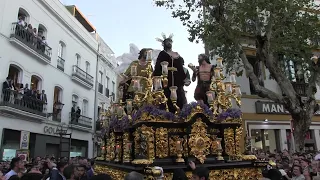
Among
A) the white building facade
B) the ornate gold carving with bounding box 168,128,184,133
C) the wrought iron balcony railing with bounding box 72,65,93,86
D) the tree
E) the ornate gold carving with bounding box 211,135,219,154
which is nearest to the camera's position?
the ornate gold carving with bounding box 168,128,184,133

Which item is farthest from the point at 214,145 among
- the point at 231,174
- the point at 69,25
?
the point at 69,25

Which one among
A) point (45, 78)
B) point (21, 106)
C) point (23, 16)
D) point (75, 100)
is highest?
point (23, 16)

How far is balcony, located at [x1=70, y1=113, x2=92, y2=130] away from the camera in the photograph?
19.1 metres

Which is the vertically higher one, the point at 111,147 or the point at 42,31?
the point at 42,31

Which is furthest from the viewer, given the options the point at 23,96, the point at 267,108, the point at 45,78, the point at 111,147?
the point at 45,78

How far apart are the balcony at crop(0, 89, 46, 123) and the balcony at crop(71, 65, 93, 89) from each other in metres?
4.27

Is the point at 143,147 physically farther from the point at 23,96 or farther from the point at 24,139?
the point at 24,139

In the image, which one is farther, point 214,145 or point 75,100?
point 75,100

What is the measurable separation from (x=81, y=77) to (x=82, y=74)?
590 mm

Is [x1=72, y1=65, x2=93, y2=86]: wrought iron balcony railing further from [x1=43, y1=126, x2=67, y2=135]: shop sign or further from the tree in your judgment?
the tree

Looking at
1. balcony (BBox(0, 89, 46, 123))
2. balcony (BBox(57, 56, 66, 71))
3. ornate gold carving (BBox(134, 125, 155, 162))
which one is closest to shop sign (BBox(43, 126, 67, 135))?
balcony (BBox(0, 89, 46, 123))

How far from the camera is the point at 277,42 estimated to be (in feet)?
37.0

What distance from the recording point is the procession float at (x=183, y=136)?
16.6 ft

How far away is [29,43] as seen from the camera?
14.7 meters
